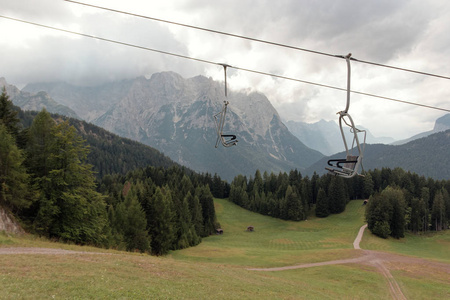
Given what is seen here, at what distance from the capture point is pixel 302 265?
4666 cm

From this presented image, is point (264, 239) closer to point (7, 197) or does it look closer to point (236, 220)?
point (236, 220)

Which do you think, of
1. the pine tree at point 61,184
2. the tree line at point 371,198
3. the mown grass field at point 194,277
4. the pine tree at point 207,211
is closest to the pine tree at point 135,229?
the mown grass field at point 194,277

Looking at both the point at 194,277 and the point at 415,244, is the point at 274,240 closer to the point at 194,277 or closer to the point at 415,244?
the point at 415,244

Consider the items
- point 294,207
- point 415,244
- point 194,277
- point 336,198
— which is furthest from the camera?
point 336,198

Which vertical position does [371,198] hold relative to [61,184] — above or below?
below

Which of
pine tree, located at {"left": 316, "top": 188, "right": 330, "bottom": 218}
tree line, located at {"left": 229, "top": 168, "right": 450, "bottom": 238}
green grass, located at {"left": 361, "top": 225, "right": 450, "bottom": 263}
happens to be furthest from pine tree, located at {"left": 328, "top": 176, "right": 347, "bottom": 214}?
green grass, located at {"left": 361, "top": 225, "right": 450, "bottom": 263}

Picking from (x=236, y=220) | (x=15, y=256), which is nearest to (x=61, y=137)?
(x=15, y=256)

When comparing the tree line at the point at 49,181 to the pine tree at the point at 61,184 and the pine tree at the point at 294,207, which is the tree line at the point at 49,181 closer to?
the pine tree at the point at 61,184

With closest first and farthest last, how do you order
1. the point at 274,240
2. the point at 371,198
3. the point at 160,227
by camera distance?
the point at 160,227 → the point at 274,240 → the point at 371,198

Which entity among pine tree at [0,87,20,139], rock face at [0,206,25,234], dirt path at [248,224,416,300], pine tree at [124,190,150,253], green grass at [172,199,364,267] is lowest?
green grass at [172,199,364,267]

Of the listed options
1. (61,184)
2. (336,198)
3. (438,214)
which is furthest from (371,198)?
(61,184)

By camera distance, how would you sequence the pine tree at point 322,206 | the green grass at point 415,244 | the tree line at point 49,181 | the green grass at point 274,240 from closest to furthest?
the tree line at point 49,181 < the green grass at point 274,240 < the green grass at point 415,244 < the pine tree at point 322,206

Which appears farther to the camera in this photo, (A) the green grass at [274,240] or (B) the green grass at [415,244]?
(B) the green grass at [415,244]

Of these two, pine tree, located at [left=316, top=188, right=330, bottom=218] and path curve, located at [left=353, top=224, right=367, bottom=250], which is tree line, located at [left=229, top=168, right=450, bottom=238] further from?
path curve, located at [left=353, top=224, right=367, bottom=250]
